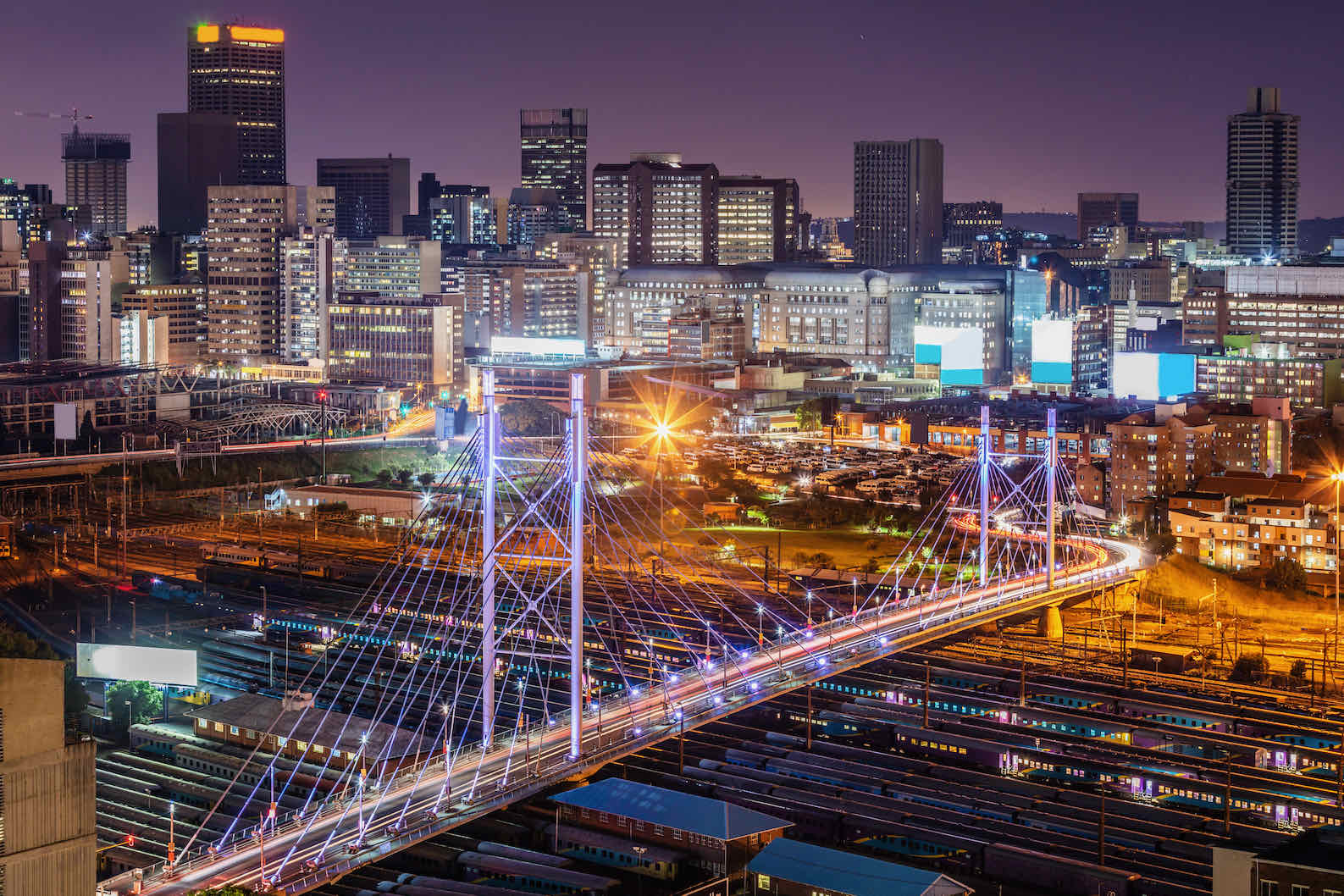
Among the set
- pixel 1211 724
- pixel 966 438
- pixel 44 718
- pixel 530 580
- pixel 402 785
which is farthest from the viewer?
pixel 966 438

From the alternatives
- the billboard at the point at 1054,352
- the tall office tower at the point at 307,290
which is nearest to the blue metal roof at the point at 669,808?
the billboard at the point at 1054,352

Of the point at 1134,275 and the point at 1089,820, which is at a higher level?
the point at 1134,275

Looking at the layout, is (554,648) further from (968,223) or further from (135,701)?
(968,223)

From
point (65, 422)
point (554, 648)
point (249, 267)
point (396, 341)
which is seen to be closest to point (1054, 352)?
point (396, 341)

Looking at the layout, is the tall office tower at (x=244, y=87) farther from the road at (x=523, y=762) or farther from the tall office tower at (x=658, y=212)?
the road at (x=523, y=762)

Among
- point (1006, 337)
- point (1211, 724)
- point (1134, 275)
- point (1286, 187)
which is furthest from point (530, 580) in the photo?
point (1286, 187)

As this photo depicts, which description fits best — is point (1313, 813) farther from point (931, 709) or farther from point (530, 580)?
point (530, 580)
